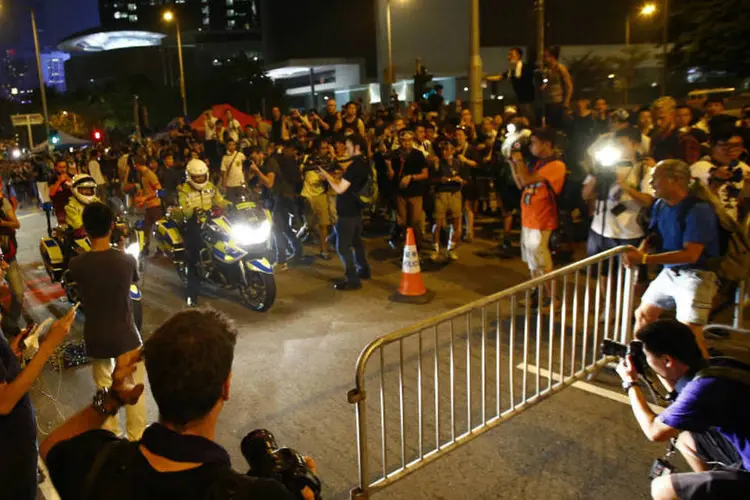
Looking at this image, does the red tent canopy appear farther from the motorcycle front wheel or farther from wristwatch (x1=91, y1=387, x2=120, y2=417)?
wristwatch (x1=91, y1=387, x2=120, y2=417)

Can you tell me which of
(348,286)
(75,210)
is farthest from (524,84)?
(75,210)

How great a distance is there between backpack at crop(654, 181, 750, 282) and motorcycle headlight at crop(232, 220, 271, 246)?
16.0ft

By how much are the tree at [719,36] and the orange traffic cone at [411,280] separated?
2012 cm

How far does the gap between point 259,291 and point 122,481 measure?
661 centimetres

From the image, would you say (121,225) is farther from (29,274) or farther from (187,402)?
(187,402)

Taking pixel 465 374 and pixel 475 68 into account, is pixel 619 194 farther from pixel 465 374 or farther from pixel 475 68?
pixel 475 68

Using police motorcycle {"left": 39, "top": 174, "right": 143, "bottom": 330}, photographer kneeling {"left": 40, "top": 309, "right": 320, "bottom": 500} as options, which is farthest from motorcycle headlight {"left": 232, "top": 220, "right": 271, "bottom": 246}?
photographer kneeling {"left": 40, "top": 309, "right": 320, "bottom": 500}

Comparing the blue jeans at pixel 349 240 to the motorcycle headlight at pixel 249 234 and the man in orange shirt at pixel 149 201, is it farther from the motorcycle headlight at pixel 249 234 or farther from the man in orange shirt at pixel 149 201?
the man in orange shirt at pixel 149 201

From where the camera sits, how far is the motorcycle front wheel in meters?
8.05

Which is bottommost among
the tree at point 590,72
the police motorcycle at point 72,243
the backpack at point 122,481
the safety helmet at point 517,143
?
the police motorcycle at point 72,243

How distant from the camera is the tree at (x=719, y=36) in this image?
2298 centimetres

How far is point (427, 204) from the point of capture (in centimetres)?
1139

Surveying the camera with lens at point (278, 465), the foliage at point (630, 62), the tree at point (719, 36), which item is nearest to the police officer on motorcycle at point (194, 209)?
the camera with lens at point (278, 465)

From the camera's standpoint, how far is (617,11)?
139 feet
